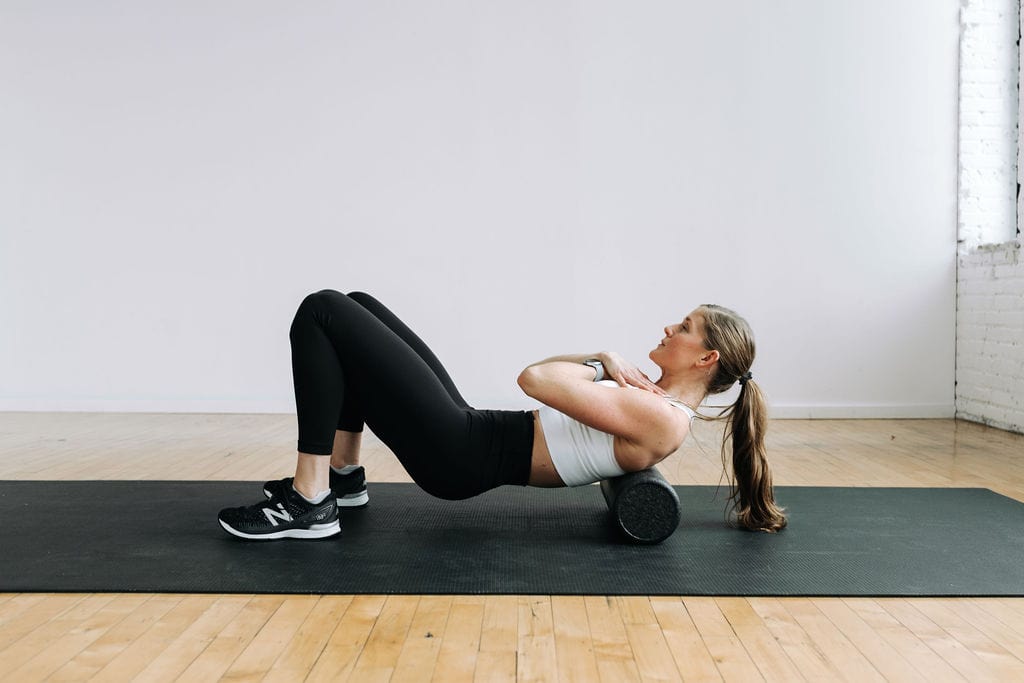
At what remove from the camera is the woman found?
7.08ft

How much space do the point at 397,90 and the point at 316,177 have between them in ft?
2.23

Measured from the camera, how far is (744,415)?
7.56 feet

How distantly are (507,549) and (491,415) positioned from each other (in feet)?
1.08

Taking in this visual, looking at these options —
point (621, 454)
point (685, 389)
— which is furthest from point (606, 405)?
point (685, 389)

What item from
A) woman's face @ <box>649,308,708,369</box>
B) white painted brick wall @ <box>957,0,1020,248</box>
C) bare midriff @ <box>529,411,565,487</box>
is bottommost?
bare midriff @ <box>529,411,565,487</box>

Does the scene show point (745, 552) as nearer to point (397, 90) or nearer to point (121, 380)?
point (397, 90)

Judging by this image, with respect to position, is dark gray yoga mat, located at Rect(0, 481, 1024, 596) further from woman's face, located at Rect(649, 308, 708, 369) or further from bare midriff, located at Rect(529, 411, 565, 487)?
woman's face, located at Rect(649, 308, 708, 369)

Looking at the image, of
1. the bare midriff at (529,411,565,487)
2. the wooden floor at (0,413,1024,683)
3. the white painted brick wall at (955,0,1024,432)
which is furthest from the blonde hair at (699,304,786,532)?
the white painted brick wall at (955,0,1024,432)

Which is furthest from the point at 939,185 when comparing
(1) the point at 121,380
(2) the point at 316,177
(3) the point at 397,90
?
(1) the point at 121,380

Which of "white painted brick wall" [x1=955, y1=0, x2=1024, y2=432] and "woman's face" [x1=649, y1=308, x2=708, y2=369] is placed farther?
"white painted brick wall" [x1=955, y1=0, x2=1024, y2=432]

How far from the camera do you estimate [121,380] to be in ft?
17.6

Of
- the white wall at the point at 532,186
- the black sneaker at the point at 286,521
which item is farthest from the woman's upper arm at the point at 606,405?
the white wall at the point at 532,186

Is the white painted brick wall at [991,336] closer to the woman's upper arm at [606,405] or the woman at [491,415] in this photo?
the woman at [491,415]

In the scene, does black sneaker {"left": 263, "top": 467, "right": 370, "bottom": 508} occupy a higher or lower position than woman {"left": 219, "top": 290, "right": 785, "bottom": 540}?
lower
